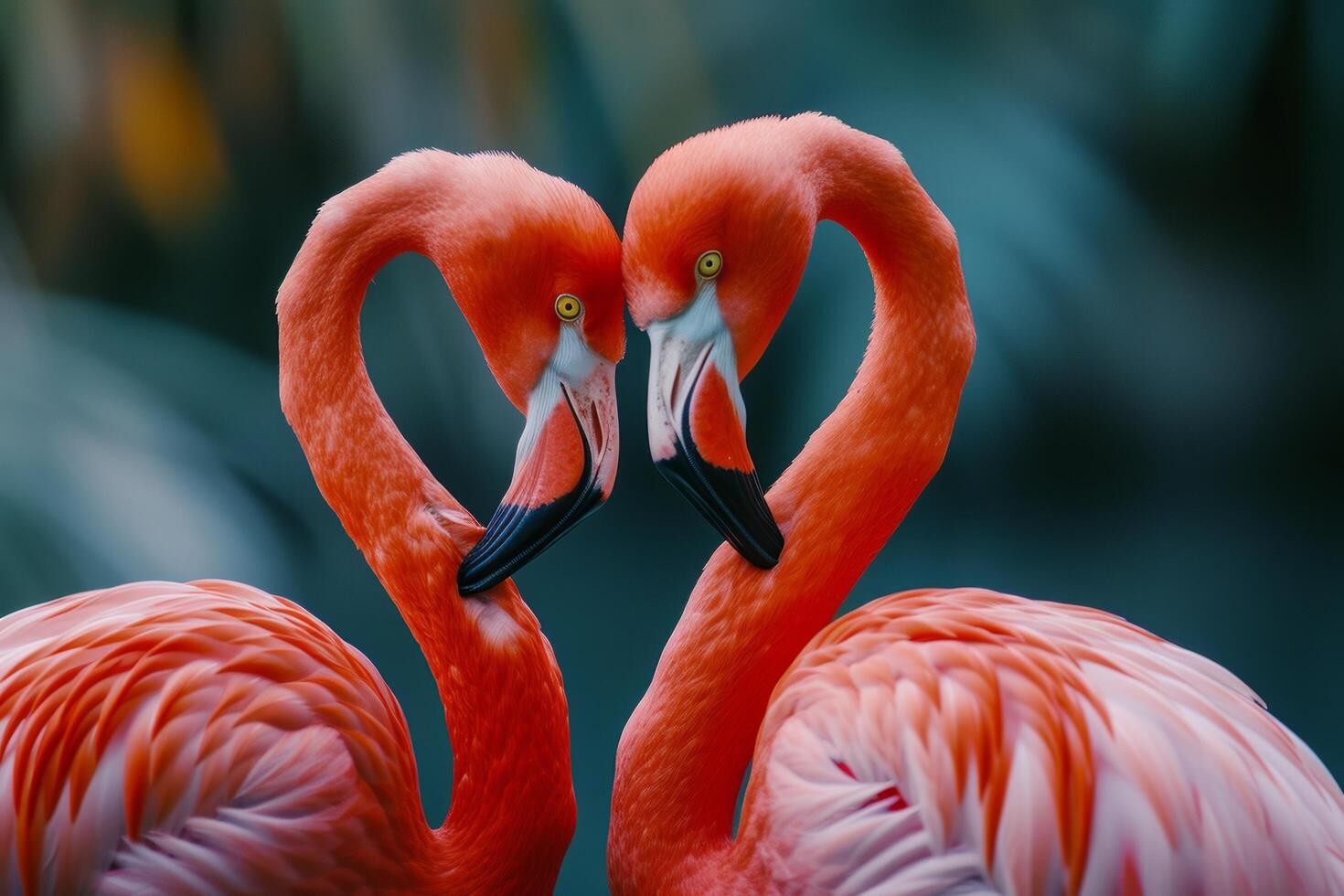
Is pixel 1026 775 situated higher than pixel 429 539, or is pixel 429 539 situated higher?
pixel 1026 775

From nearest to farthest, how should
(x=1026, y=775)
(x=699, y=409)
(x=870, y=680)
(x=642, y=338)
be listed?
1. (x=1026, y=775)
2. (x=870, y=680)
3. (x=699, y=409)
4. (x=642, y=338)

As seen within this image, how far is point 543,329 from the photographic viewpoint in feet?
4.72

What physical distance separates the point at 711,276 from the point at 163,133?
1721 mm

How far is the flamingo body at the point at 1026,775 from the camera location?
1.11 meters

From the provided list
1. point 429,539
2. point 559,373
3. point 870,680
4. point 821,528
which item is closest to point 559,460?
point 559,373

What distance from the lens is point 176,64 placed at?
2441 mm

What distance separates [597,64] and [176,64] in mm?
962

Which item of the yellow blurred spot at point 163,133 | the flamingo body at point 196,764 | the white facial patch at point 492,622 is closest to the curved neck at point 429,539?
the white facial patch at point 492,622

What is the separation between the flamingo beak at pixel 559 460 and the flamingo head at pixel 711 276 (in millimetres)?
92

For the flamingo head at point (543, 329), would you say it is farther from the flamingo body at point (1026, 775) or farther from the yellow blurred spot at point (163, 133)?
the yellow blurred spot at point (163, 133)

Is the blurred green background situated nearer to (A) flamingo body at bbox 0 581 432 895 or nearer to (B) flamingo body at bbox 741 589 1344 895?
(A) flamingo body at bbox 0 581 432 895

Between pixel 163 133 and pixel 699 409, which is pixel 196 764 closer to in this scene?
pixel 699 409

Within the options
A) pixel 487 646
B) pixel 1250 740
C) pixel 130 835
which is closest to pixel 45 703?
pixel 130 835

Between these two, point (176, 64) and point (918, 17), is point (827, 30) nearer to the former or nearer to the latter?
point (918, 17)
